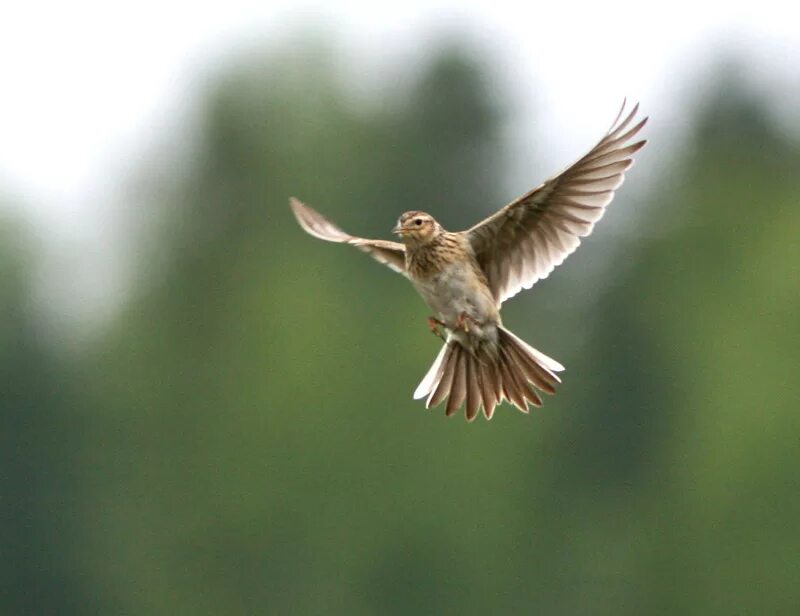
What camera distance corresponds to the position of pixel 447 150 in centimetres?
6259

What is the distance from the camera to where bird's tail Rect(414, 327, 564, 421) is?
1316 centimetres

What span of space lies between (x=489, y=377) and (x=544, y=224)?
0.86m

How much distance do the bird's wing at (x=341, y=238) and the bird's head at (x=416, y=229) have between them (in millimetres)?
130

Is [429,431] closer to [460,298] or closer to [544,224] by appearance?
[544,224]

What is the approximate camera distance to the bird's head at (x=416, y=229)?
1323 cm

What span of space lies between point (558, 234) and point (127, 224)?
48.3m

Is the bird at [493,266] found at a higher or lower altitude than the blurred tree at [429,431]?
lower

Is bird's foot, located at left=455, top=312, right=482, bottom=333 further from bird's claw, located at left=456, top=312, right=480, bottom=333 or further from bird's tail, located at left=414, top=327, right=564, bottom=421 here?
bird's tail, located at left=414, top=327, right=564, bottom=421

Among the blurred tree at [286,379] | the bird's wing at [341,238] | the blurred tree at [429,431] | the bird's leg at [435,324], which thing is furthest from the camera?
the blurred tree at [286,379]

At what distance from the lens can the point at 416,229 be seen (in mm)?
13227

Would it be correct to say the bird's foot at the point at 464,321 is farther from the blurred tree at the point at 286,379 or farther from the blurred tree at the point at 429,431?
the blurred tree at the point at 286,379

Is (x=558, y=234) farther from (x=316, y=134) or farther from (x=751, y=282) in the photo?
(x=316, y=134)

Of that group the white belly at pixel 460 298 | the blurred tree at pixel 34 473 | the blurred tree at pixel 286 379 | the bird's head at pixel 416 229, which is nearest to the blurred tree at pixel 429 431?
the blurred tree at pixel 286 379

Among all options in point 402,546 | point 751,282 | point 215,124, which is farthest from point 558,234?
point 215,124
